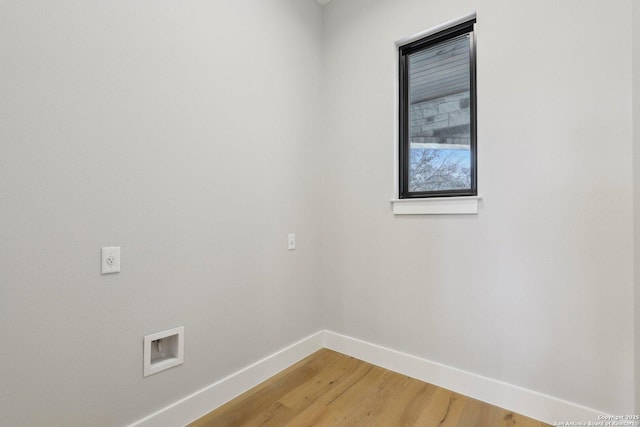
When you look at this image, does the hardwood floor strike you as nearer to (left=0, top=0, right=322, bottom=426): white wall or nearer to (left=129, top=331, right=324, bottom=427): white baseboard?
(left=129, top=331, right=324, bottom=427): white baseboard

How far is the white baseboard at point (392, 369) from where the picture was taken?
1.51m

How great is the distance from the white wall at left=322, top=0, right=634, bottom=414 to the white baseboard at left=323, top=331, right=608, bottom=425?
46 mm

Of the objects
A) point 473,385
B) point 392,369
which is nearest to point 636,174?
point 473,385

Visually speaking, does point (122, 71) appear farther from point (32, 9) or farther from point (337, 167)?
point (337, 167)

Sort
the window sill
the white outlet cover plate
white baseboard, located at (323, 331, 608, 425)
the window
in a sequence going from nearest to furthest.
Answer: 1. the white outlet cover plate
2. white baseboard, located at (323, 331, 608, 425)
3. the window sill
4. the window

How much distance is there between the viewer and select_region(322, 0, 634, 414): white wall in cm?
142

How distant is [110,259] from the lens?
1300mm

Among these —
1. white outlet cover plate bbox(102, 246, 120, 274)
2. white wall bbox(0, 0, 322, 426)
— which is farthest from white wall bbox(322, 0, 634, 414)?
white outlet cover plate bbox(102, 246, 120, 274)

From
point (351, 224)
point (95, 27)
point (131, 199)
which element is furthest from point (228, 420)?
point (95, 27)

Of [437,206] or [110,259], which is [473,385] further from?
[110,259]

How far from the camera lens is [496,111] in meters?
1.72

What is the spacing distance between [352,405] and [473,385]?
73cm

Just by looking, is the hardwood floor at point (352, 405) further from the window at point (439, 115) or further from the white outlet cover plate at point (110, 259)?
the window at point (439, 115)

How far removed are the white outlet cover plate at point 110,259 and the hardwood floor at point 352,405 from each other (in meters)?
0.92
